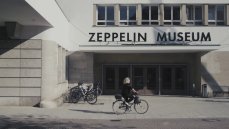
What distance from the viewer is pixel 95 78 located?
33062mm

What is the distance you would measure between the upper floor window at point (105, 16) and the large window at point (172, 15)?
→ 3.94 meters

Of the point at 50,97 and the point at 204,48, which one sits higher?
the point at 204,48

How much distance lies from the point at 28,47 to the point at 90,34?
9625mm

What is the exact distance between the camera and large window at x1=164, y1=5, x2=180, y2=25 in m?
31.3

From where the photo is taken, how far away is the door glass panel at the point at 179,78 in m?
33.3

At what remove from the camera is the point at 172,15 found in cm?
3139

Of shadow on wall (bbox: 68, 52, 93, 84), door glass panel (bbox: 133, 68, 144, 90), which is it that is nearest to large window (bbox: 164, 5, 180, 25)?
door glass panel (bbox: 133, 68, 144, 90)

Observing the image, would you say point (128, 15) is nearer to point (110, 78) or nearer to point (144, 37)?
point (144, 37)

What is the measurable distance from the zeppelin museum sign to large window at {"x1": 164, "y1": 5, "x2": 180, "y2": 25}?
3.56ft

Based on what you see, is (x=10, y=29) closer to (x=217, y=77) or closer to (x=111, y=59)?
(x=111, y=59)

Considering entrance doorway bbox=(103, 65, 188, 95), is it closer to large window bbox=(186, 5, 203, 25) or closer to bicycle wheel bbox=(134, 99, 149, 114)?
large window bbox=(186, 5, 203, 25)

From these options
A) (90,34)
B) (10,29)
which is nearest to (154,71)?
(90,34)

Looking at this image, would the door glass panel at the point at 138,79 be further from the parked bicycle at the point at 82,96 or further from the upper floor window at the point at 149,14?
the parked bicycle at the point at 82,96

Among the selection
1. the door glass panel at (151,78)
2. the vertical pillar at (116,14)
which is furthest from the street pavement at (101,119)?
the door glass panel at (151,78)
